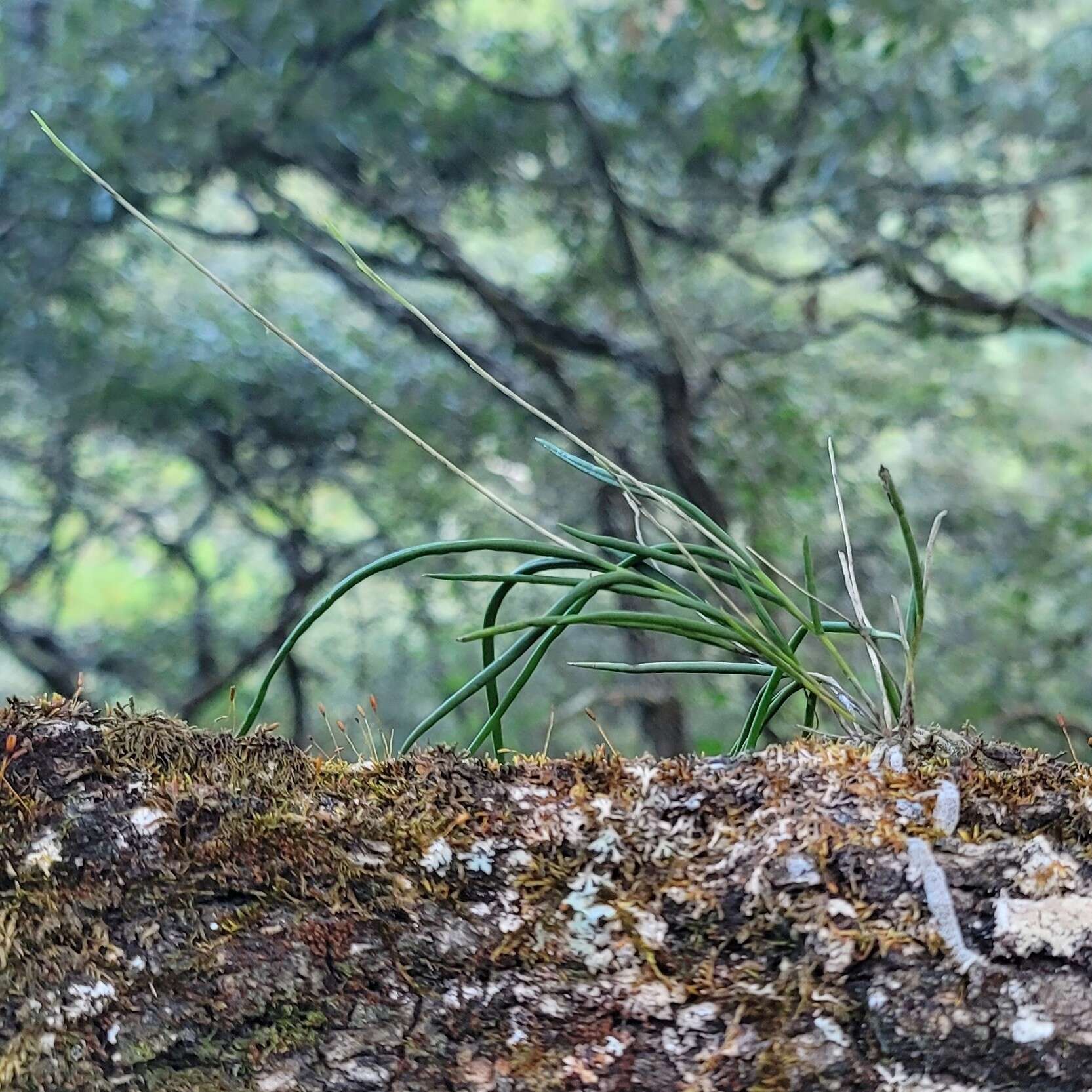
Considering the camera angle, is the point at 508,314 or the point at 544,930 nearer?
the point at 544,930

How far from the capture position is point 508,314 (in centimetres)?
159

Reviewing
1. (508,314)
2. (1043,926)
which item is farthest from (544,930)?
(508,314)

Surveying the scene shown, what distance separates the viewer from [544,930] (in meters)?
0.36

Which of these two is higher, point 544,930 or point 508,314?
point 508,314

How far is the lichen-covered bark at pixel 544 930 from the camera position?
1.08 feet

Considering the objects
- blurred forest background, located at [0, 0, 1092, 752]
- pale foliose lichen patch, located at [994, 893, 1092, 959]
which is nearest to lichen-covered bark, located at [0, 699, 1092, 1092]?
pale foliose lichen patch, located at [994, 893, 1092, 959]

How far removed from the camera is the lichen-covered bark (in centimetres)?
33

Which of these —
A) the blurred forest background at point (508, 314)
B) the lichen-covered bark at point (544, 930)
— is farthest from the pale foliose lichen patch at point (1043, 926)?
the blurred forest background at point (508, 314)

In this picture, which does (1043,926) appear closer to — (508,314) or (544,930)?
(544,930)

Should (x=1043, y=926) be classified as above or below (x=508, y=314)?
below

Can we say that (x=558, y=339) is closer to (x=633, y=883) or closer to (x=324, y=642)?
(x=324, y=642)

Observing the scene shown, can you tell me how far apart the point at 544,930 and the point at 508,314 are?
134 cm

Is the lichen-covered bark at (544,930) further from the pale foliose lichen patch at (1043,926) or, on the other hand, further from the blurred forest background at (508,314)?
the blurred forest background at (508,314)

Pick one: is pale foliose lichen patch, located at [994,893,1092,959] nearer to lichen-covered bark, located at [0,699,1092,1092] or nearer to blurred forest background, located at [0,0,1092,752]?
lichen-covered bark, located at [0,699,1092,1092]
